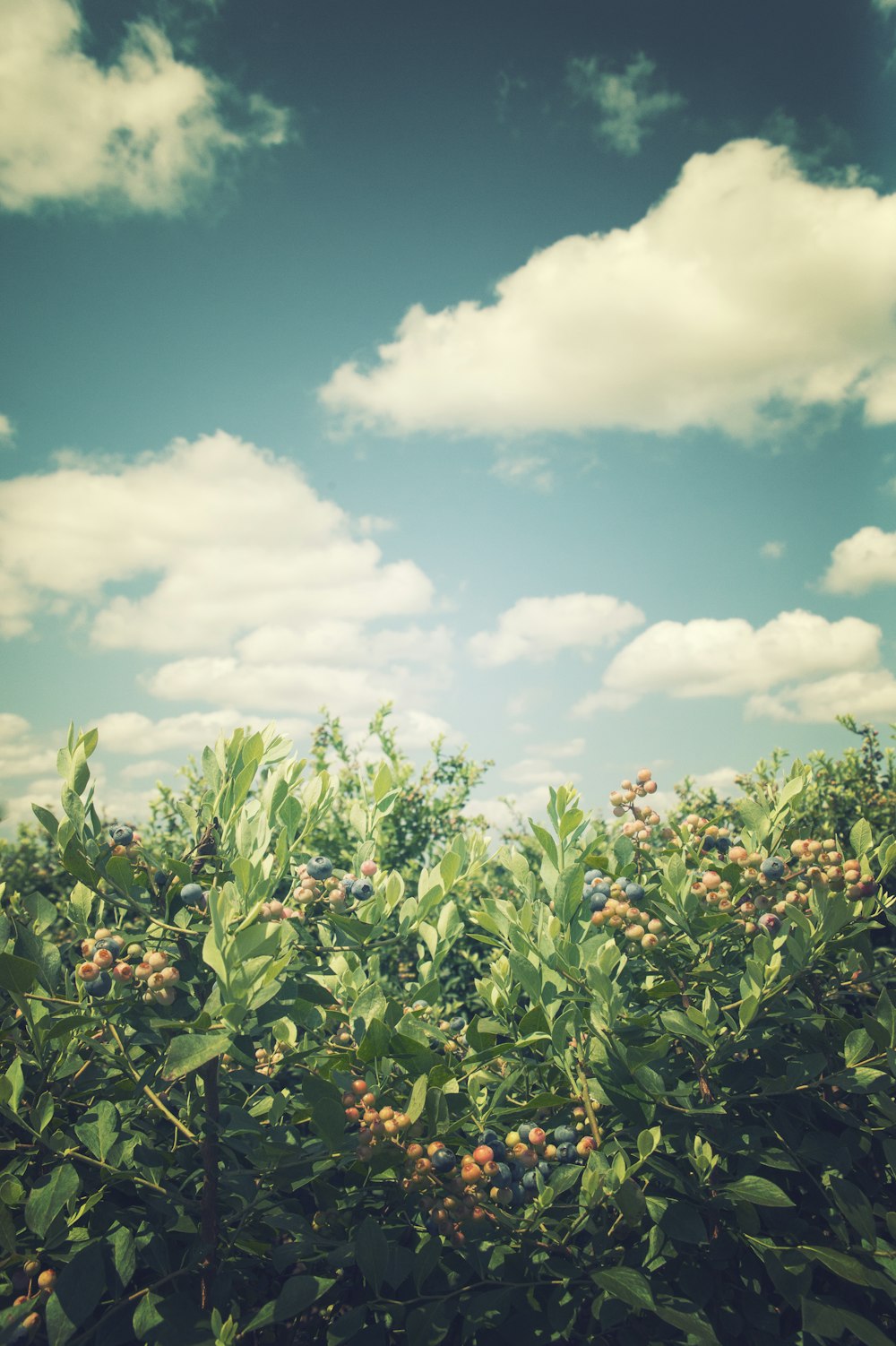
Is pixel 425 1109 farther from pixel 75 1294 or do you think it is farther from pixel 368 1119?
pixel 75 1294

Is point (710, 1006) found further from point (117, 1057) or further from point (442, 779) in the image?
point (442, 779)

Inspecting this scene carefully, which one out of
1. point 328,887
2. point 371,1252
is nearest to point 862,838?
point 328,887

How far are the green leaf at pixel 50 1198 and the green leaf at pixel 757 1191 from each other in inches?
64.4

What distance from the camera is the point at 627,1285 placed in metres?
1.74

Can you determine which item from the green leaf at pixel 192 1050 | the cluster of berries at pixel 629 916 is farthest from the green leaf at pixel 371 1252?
the cluster of berries at pixel 629 916

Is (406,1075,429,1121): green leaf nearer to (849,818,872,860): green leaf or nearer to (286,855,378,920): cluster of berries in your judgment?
(286,855,378,920): cluster of berries

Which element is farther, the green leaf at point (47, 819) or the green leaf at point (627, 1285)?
the green leaf at point (47, 819)

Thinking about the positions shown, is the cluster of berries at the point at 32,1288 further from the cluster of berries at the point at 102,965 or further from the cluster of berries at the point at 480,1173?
the cluster of berries at the point at 480,1173

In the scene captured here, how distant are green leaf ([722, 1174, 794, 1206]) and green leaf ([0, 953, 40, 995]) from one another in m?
1.86

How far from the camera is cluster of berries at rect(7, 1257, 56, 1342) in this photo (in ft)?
5.74

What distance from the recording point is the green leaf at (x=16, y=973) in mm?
1914

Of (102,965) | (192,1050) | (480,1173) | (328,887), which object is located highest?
(328,887)

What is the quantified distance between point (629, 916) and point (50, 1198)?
1691 millimetres

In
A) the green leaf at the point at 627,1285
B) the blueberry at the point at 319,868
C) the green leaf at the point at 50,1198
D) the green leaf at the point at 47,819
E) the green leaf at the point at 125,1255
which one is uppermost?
the green leaf at the point at 47,819
